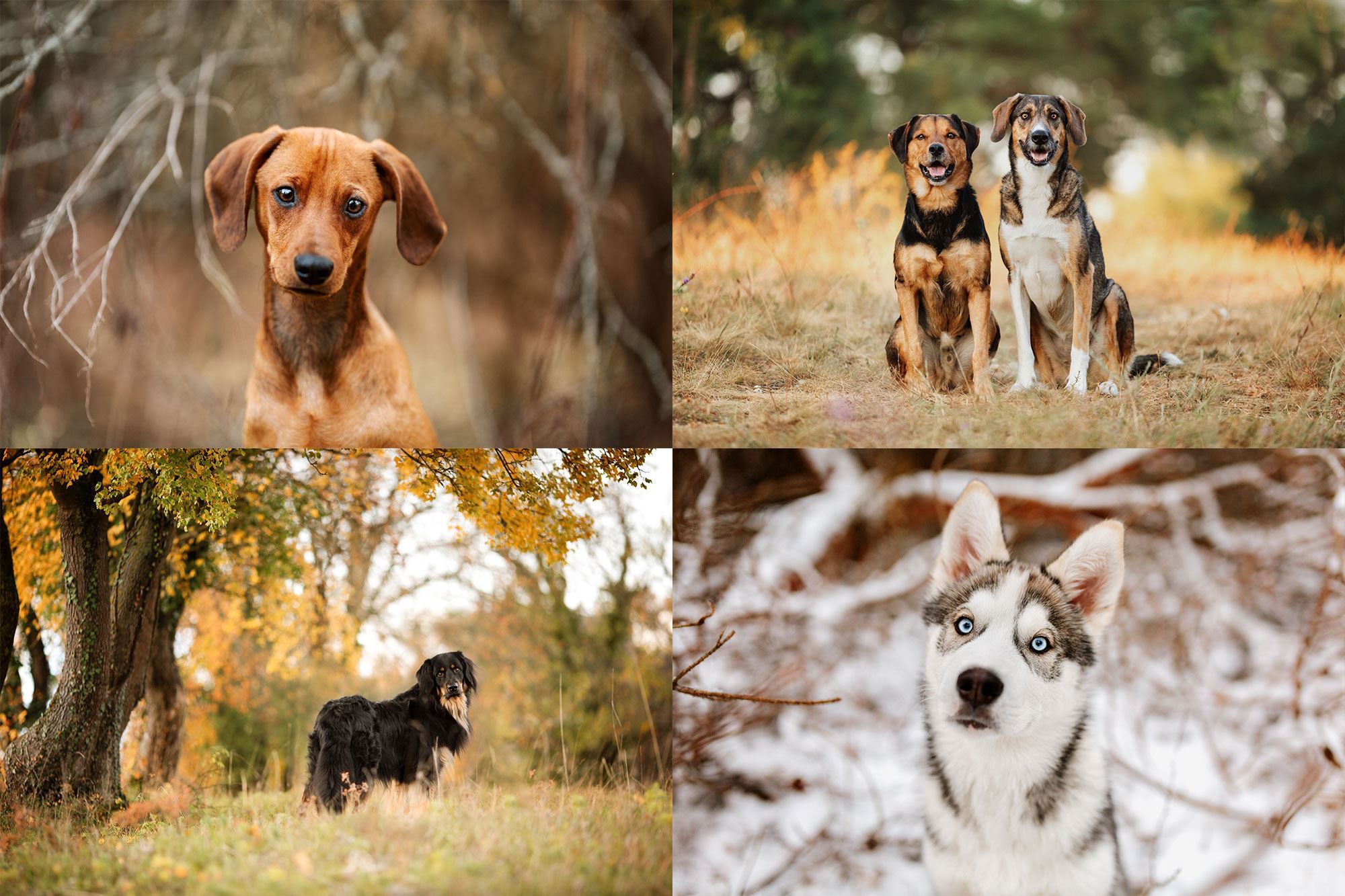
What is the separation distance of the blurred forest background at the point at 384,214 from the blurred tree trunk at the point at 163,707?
2.82 ft

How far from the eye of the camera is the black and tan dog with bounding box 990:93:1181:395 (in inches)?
133

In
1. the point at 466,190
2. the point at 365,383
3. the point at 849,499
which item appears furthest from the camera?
the point at 466,190

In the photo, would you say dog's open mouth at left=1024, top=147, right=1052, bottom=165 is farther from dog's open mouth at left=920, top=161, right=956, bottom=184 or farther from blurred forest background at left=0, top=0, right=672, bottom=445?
blurred forest background at left=0, top=0, right=672, bottom=445

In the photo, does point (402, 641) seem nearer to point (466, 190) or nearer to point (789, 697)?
point (789, 697)

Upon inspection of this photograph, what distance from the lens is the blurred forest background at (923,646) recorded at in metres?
3.59

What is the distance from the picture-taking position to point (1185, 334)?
3.70m

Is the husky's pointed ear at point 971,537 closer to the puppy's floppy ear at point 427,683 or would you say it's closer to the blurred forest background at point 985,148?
the blurred forest background at point 985,148

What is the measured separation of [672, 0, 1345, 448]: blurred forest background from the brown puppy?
1074 millimetres

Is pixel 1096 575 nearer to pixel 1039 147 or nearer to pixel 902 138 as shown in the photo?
pixel 1039 147

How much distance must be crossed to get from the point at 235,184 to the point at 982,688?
2.90m

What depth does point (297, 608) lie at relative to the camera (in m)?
3.70

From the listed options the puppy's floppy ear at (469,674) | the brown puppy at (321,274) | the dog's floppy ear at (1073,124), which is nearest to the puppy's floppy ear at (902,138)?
the dog's floppy ear at (1073,124)

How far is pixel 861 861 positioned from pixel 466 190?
3.80 metres

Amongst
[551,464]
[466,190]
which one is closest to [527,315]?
[466,190]
